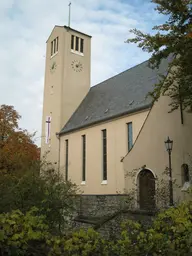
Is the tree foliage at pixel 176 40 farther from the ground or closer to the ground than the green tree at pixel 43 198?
farther from the ground

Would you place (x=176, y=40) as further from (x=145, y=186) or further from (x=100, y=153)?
(x=100, y=153)

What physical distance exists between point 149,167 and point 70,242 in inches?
412

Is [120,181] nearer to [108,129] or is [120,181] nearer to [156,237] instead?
[108,129]

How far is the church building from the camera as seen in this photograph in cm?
1291

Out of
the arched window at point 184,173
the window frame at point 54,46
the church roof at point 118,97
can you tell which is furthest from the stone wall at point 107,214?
the window frame at point 54,46

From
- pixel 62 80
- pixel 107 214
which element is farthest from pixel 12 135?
pixel 107 214

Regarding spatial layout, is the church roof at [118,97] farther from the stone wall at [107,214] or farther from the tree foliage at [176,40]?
the tree foliage at [176,40]

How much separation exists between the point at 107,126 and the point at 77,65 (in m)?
10.9

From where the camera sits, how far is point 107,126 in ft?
74.3

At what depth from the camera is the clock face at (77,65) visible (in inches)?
1212

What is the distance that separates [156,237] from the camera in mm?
3496

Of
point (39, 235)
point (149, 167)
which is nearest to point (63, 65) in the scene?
point (149, 167)

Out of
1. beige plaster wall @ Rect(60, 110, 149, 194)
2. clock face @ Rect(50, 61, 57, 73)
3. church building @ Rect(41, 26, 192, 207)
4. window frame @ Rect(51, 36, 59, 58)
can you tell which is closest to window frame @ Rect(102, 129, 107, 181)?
church building @ Rect(41, 26, 192, 207)

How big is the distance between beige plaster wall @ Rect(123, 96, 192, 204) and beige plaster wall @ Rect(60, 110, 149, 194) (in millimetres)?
5545
